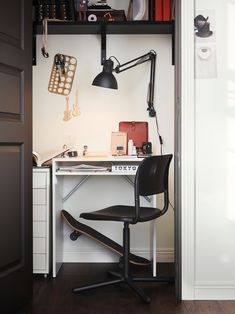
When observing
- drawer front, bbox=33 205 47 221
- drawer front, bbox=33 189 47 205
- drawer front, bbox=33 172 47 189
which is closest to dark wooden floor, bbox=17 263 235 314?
drawer front, bbox=33 205 47 221

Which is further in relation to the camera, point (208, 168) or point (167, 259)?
point (167, 259)

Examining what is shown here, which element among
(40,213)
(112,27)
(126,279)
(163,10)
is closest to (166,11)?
(163,10)

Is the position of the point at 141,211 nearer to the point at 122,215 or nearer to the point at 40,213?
the point at 122,215

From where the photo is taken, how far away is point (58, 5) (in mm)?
3537

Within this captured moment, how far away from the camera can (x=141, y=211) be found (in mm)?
2982

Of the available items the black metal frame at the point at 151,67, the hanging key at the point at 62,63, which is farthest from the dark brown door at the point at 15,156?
the black metal frame at the point at 151,67

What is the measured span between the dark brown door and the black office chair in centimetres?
43

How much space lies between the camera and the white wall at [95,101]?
3.76 meters

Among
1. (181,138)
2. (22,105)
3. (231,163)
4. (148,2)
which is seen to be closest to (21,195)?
(22,105)

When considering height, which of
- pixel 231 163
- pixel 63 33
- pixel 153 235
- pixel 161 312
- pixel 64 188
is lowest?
pixel 161 312

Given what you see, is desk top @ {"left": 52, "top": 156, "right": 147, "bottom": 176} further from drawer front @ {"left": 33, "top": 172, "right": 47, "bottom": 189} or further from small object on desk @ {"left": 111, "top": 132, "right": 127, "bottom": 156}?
small object on desk @ {"left": 111, "top": 132, "right": 127, "bottom": 156}

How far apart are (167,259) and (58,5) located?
225 cm

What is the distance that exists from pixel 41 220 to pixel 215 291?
1303 mm

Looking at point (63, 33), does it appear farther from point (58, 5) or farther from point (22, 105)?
point (22, 105)
